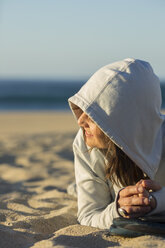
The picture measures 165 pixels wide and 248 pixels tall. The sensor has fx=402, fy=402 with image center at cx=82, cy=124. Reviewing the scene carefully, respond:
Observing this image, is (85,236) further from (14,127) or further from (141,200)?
(14,127)

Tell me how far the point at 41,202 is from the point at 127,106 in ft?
4.63

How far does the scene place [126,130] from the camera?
1978 mm

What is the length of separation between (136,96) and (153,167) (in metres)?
0.39

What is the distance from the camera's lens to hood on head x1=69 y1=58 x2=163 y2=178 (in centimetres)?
197

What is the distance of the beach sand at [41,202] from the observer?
1857 mm

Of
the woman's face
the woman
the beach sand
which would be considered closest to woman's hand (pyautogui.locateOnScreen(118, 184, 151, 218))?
the woman

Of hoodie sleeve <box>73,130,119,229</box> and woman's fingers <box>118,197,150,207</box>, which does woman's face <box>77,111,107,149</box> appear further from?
woman's fingers <box>118,197,150,207</box>

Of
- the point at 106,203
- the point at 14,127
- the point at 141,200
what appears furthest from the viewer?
the point at 14,127

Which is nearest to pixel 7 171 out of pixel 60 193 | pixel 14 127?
pixel 60 193

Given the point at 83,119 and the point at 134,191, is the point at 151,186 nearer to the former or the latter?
the point at 134,191

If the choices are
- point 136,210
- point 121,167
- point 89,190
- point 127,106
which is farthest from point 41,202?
point 127,106

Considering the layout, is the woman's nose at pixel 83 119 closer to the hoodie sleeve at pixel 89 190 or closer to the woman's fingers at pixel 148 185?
the hoodie sleeve at pixel 89 190

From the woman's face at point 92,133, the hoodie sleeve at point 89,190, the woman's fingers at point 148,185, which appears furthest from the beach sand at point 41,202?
the woman's face at point 92,133

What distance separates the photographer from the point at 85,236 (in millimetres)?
1898
